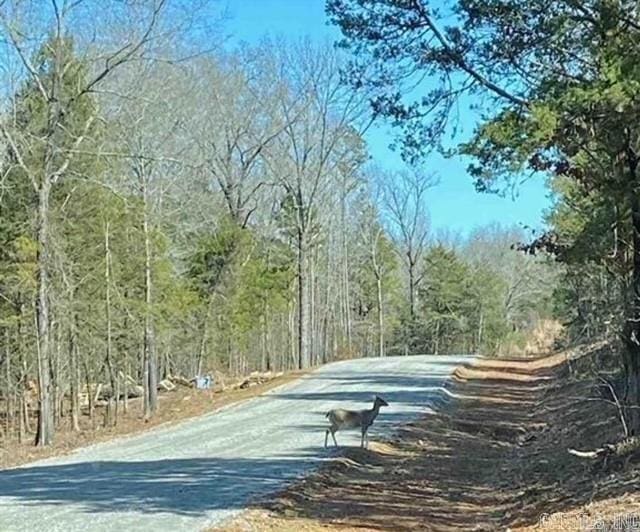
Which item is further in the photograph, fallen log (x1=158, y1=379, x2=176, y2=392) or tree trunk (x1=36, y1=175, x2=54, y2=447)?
fallen log (x1=158, y1=379, x2=176, y2=392)

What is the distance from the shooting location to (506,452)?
54.5 feet

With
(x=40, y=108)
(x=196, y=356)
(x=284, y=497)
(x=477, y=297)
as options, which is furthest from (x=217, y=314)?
(x=284, y=497)

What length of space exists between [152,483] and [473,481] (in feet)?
15.0

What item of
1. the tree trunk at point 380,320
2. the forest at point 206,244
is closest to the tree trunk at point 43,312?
the forest at point 206,244

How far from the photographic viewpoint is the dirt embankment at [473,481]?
9719 millimetres

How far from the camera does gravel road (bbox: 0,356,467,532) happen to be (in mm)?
9969

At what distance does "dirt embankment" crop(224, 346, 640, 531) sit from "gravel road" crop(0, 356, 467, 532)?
61 cm

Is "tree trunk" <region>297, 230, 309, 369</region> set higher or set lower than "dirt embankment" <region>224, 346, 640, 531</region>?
higher

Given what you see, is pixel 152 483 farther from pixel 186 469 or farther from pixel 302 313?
pixel 302 313

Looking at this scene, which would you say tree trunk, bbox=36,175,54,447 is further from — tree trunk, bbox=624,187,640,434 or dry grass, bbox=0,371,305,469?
tree trunk, bbox=624,187,640,434

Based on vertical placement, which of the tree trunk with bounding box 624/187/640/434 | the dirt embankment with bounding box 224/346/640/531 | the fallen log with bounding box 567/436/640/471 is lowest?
the dirt embankment with bounding box 224/346/640/531

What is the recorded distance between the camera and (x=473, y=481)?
1341cm

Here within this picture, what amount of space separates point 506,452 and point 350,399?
720cm

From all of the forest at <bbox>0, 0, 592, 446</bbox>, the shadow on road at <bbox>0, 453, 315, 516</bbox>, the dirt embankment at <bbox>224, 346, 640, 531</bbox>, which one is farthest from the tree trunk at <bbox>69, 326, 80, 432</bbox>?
the shadow on road at <bbox>0, 453, 315, 516</bbox>
